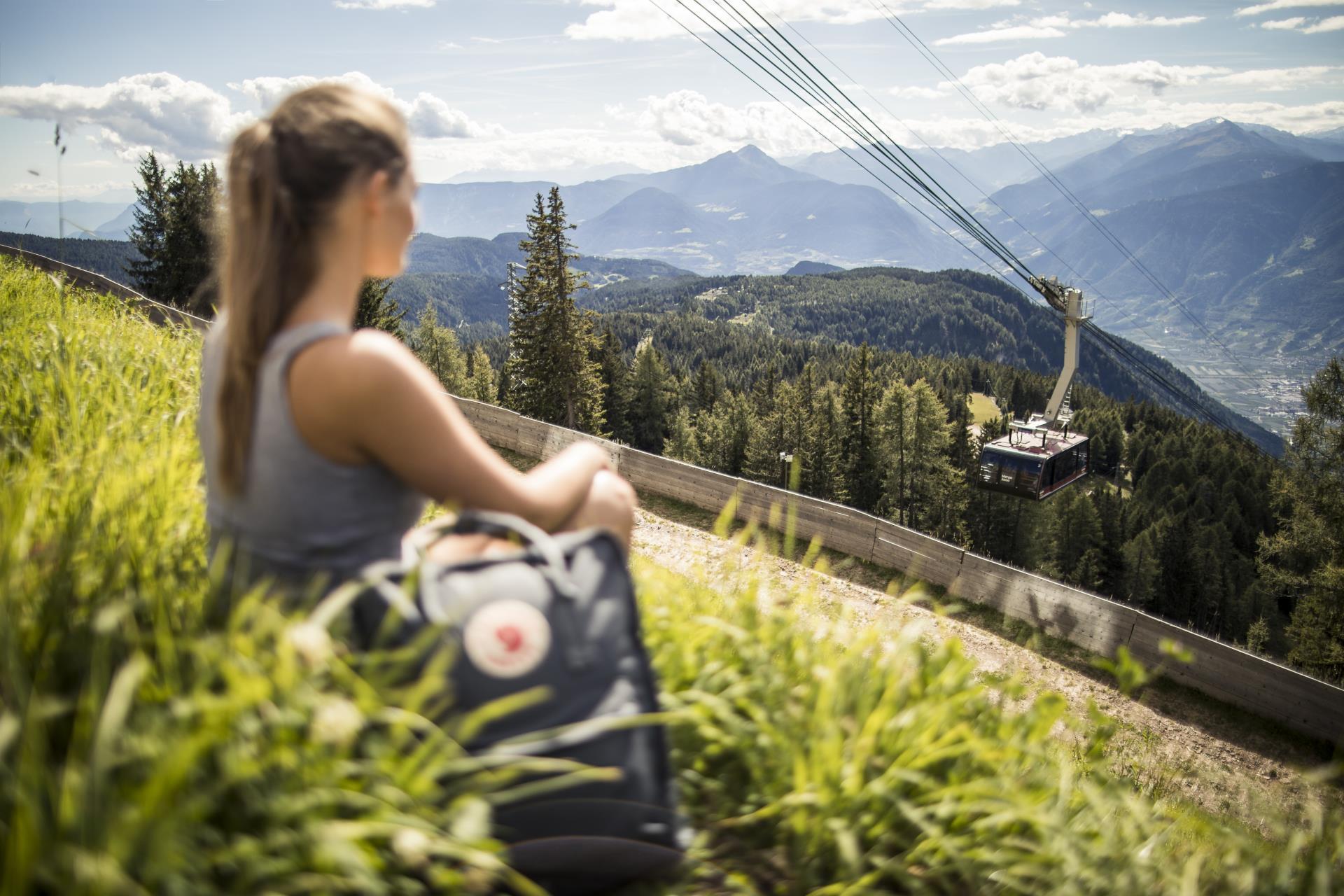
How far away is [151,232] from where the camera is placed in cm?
4003

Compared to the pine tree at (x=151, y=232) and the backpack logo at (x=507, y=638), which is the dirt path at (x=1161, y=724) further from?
the pine tree at (x=151, y=232)

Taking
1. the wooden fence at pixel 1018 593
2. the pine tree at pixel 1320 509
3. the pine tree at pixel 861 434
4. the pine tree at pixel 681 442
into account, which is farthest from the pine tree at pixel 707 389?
the wooden fence at pixel 1018 593

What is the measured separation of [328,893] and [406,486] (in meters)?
0.89

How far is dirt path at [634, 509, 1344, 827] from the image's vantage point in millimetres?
8547

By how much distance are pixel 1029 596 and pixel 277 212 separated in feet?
36.7

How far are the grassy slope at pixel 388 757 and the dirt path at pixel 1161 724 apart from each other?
596 cm

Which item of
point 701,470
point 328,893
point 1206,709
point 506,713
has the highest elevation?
point 506,713

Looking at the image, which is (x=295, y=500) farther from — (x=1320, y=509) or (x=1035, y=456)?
(x=1320, y=509)

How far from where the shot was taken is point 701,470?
1280 cm

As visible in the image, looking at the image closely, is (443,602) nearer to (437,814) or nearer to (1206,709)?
(437,814)

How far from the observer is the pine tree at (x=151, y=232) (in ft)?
128

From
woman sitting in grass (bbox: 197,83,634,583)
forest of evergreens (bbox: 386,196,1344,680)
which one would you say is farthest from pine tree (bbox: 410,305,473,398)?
woman sitting in grass (bbox: 197,83,634,583)

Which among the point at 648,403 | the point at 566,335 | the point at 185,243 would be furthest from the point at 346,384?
the point at 648,403

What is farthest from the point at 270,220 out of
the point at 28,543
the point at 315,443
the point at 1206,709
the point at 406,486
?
the point at 1206,709
